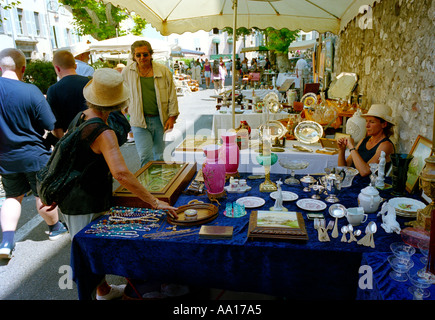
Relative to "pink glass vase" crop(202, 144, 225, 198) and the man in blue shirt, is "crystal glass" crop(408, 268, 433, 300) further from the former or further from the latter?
the man in blue shirt

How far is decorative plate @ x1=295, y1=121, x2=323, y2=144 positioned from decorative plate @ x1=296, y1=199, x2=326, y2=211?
136cm

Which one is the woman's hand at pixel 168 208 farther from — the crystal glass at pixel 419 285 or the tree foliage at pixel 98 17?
the tree foliage at pixel 98 17

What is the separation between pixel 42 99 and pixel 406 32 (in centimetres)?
338

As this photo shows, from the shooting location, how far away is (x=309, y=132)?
10.8 ft

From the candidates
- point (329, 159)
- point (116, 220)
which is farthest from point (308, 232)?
point (329, 159)

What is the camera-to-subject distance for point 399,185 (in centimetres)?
211

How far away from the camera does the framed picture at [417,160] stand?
7.05 ft

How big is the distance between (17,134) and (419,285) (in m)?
3.09

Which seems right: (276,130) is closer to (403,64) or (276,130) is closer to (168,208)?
(403,64)

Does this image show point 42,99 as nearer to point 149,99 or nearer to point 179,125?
point 149,99

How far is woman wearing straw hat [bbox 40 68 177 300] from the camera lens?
173cm

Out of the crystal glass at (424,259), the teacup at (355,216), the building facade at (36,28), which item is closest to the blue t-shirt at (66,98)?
the teacup at (355,216)

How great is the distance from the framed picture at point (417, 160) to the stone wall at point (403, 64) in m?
0.08

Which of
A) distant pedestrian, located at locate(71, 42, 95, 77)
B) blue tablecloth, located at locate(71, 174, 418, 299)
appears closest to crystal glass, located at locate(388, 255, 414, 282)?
blue tablecloth, located at locate(71, 174, 418, 299)
